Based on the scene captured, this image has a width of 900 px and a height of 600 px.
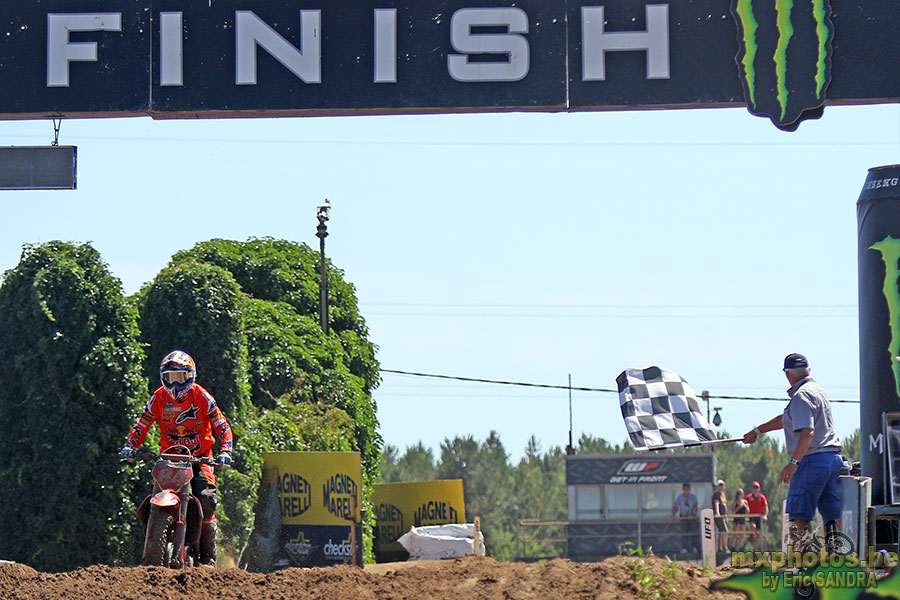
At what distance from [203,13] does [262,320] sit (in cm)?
1347

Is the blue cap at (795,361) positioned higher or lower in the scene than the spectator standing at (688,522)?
higher

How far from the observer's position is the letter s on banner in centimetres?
990

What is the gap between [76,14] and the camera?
10.1 metres

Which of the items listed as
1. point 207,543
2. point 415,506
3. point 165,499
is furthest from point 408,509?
point 165,499

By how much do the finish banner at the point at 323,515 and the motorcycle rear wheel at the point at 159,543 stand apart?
556 centimetres

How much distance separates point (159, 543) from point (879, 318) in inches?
223

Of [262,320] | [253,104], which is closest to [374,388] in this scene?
[262,320]

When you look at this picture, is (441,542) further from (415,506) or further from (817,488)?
(817,488)

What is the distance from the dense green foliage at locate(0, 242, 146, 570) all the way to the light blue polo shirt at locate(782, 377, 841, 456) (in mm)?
7724

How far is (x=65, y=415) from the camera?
13.9 meters

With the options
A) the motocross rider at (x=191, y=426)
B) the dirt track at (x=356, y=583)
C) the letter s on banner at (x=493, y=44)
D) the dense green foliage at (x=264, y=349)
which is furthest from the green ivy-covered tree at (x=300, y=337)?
the letter s on banner at (x=493, y=44)

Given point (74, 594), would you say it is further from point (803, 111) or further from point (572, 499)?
point (572, 499)

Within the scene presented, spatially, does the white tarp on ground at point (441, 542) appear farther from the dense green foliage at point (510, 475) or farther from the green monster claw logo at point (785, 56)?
the dense green foliage at point (510, 475)

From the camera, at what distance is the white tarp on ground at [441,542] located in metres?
17.7
